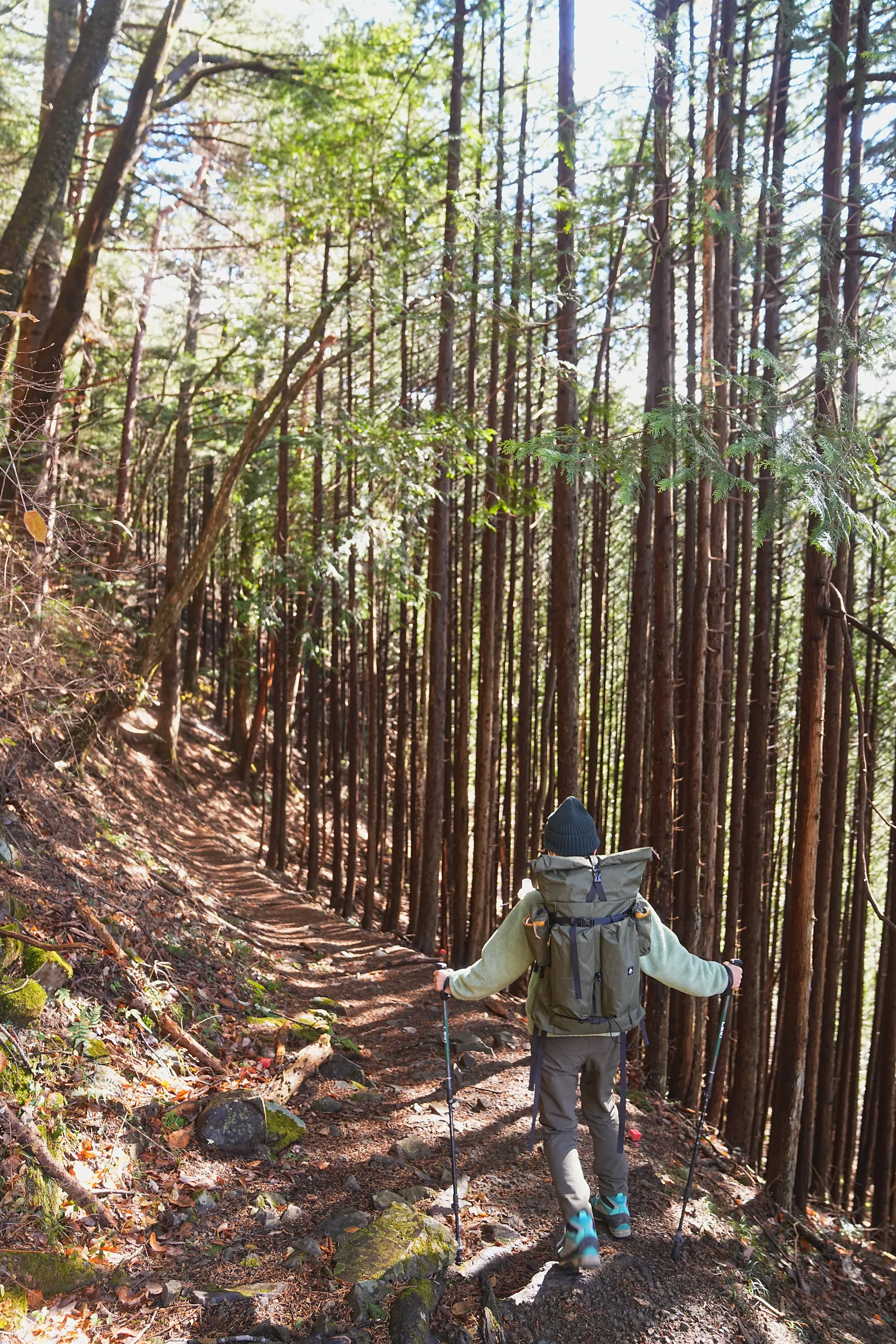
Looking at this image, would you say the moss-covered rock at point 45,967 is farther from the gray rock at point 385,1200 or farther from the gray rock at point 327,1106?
the gray rock at point 385,1200

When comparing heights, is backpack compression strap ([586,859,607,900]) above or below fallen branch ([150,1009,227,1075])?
above

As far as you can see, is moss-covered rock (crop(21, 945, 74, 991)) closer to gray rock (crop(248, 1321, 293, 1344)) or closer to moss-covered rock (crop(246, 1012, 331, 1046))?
moss-covered rock (crop(246, 1012, 331, 1046))

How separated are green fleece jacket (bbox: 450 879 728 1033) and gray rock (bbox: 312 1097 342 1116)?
2.04m

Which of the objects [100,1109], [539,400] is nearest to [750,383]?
[100,1109]

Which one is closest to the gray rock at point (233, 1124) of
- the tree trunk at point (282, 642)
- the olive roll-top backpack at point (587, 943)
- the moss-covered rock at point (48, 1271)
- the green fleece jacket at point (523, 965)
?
the moss-covered rock at point (48, 1271)

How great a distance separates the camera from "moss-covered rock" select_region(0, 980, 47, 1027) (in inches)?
175

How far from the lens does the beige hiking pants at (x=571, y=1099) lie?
3.83 meters

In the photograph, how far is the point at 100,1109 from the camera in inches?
176

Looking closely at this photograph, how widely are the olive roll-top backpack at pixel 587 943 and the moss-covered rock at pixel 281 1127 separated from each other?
2.02m

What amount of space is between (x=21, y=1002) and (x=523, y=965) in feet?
8.43

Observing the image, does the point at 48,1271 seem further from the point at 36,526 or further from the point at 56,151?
the point at 56,151

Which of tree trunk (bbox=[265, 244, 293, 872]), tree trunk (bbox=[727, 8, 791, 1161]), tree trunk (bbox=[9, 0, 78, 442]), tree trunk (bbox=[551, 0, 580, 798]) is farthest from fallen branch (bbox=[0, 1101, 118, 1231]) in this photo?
tree trunk (bbox=[265, 244, 293, 872])

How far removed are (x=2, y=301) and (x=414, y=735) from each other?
9.91 meters

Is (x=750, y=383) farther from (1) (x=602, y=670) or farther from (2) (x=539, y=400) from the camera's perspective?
(1) (x=602, y=670)
